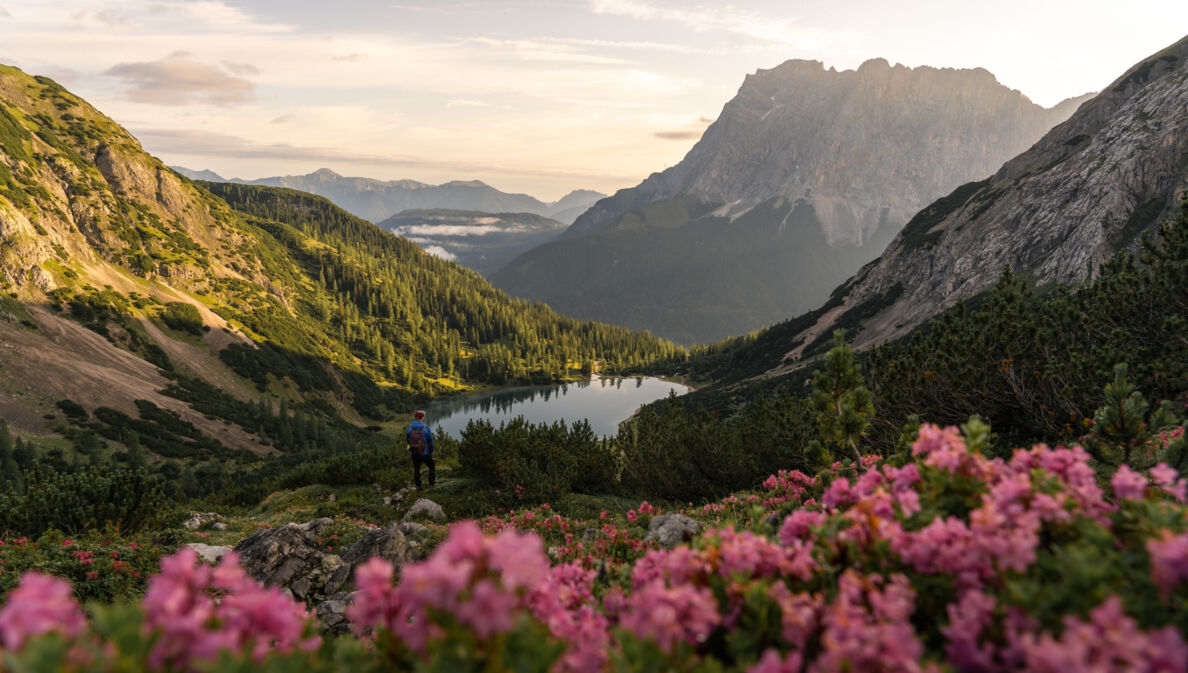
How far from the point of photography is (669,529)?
9125mm

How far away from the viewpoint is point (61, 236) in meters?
99.4

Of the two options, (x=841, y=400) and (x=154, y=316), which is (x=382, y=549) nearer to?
(x=841, y=400)

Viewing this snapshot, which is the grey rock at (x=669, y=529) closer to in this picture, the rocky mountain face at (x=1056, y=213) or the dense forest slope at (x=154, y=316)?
Result: the rocky mountain face at (x=1056, y=213)

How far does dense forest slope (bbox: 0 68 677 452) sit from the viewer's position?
69.2 meters

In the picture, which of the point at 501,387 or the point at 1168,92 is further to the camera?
the point at 501,387

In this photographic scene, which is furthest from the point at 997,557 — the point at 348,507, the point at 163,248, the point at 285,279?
the point at 285,279

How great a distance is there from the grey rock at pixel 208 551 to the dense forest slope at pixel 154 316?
210 ft

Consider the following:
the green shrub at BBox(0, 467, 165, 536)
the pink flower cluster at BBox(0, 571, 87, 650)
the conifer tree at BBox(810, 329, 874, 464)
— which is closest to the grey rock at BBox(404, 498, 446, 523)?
the green shrub at BBox(0, 467, 165, 536)

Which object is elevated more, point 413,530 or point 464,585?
point 464,585

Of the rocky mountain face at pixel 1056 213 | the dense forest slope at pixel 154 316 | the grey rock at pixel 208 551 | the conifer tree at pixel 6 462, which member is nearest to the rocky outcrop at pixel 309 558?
the grey rock at pixel 208 551

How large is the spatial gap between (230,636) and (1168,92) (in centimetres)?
12757

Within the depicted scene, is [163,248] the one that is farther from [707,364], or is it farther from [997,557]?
[997,557]

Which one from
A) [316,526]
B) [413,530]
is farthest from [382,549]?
[316,526]

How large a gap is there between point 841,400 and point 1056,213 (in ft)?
339
